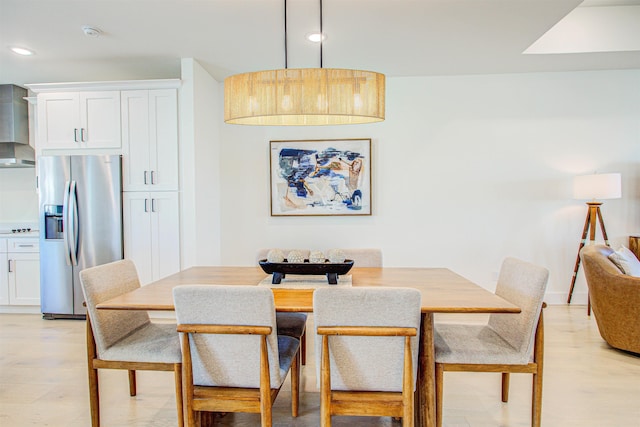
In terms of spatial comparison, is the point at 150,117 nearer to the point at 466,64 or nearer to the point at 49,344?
the point at 49,344

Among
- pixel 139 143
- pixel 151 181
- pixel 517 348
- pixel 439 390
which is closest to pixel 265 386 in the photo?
pixel 439 390

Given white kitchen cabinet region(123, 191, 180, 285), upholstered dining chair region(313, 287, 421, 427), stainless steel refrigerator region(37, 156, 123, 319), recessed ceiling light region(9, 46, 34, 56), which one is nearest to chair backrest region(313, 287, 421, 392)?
upholstered dining chair region(313, 287, 421, 427)

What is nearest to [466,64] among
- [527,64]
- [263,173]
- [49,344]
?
[527,64]

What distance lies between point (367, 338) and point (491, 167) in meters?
3.30

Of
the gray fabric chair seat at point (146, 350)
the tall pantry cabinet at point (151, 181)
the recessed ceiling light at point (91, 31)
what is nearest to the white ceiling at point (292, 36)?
the recessed ceiling light at point (91, 31)

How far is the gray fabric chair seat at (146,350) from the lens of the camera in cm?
186

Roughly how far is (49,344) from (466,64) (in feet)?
14.9

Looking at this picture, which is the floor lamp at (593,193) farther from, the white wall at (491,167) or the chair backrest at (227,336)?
the chair backrest at (227,336)

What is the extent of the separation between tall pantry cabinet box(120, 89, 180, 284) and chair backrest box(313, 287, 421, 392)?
2.61 meters

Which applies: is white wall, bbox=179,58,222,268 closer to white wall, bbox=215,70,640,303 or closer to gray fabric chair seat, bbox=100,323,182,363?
white wall, bbox=215,70,640,303

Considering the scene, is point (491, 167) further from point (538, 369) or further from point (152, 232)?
point (152, 232)

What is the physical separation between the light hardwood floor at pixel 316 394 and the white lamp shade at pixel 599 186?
4.46ft

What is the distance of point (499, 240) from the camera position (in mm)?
4176

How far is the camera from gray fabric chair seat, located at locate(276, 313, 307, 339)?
7.37ft
